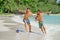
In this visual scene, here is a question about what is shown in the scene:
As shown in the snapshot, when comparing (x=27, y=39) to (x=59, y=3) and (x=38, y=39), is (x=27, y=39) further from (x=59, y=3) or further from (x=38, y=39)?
(x=59, y=3)

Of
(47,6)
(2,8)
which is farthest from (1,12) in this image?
(47,6)

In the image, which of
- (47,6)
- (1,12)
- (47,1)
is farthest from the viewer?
(47,1)

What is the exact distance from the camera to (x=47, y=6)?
73.1m

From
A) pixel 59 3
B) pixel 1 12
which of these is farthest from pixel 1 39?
pixel 59 3

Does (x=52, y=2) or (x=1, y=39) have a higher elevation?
(x=1, y=39)

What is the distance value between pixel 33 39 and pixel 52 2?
71.1 metres

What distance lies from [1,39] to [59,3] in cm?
7201

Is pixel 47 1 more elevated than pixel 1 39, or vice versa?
pixel 1 39

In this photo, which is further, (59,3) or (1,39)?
(59,3)

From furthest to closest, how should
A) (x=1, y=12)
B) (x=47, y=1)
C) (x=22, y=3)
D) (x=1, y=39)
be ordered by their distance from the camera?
1. (x=47, y=1)
2. (x=22, y=3)
3. (x=1, y=12)
4. (x=1, y=39)

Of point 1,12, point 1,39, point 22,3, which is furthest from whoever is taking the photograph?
point 22,3

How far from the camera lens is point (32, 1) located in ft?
191

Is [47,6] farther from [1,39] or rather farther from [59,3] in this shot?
[1,39]

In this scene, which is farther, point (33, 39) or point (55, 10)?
point (55, 10)
